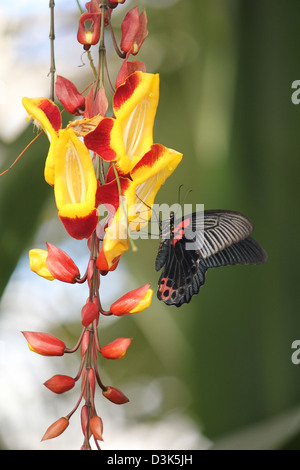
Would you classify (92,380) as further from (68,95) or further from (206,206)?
(206,206)

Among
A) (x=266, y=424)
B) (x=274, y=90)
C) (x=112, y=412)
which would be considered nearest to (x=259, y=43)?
(x=274, y=90)

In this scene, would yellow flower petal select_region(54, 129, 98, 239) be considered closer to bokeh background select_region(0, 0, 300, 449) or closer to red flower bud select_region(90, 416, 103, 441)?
red flower bud select_region(90, 416, 103, 441)

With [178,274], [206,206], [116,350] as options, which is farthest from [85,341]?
[206,206]

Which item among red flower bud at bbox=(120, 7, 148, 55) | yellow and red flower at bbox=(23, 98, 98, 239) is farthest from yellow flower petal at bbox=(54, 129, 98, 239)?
red flower bud at bbox=(120, 7, 148, 55)

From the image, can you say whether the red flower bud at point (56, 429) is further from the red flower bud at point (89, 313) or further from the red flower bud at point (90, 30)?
the red flower bud at point (90, 30)

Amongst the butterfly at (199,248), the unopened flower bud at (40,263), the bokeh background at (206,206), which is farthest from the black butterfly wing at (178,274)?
the bokeh background at (206,206)
